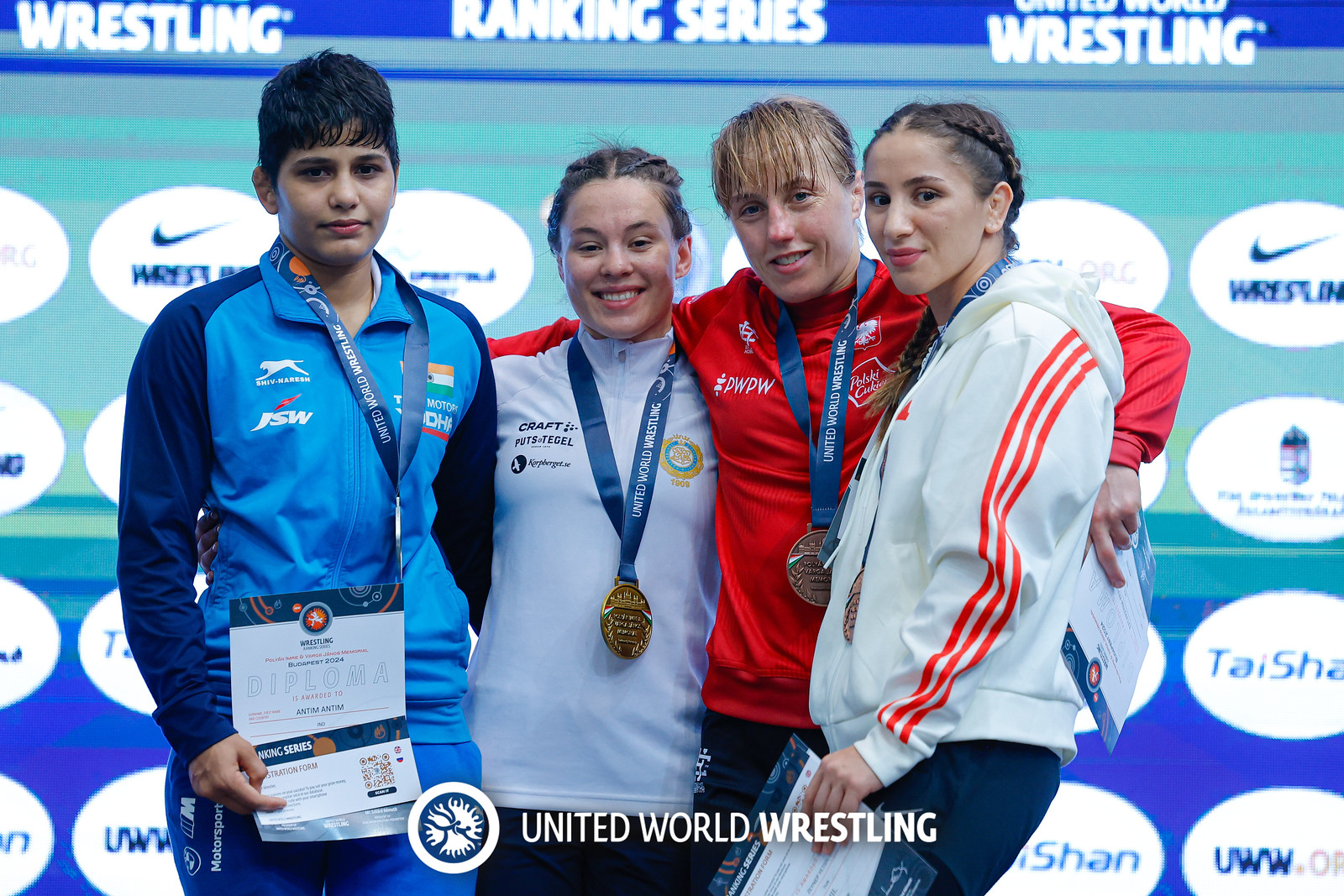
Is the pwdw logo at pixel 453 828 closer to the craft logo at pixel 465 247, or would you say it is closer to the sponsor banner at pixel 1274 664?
the craft logo at pixel 465 247

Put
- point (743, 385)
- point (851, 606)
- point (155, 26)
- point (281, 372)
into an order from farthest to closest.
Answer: point (155, 26) → point (743, 385) → point (281, 372) → point (851, 606)

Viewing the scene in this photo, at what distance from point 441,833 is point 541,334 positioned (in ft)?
3.62

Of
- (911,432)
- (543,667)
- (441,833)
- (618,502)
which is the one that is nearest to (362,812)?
(441,833)

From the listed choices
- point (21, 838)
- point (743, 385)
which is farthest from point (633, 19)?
point (21, 838)

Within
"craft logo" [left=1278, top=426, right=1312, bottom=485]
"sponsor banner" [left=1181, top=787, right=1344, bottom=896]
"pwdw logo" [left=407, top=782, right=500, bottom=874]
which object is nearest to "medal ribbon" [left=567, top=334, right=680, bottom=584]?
"pwdw logo" [left=407, top=782, right=500, bottom=874]

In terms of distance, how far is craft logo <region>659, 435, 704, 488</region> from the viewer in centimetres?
203

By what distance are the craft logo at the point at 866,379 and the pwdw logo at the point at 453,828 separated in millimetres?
1000

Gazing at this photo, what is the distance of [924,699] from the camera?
1.30 metres

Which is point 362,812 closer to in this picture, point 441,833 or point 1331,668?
point 441,833

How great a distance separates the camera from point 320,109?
1.67 m

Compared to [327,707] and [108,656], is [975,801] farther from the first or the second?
[108,656]

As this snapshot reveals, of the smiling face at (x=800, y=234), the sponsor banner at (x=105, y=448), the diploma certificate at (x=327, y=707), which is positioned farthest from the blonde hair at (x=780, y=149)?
the sponsor banner at (x=105, y=448)

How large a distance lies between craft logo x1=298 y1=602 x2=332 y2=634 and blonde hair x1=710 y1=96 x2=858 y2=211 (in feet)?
3.56

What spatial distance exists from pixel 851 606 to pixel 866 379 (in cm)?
56
